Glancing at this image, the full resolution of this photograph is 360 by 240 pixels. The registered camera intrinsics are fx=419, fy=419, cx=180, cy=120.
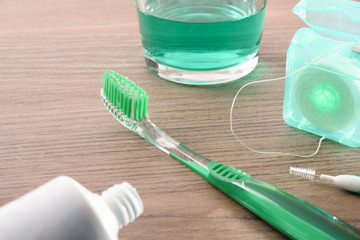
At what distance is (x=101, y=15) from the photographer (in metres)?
0.73

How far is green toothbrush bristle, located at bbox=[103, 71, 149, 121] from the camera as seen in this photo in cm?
45

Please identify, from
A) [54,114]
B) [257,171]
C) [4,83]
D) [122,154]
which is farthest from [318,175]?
[4,83]

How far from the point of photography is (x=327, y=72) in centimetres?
40

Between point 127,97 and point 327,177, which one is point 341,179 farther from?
point 127,97

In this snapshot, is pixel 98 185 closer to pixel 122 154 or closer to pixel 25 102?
pixel 122 154

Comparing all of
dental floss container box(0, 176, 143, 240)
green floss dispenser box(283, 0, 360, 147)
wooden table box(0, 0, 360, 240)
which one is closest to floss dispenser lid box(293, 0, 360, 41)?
green floss dispenser box(283, 0, 360, 147)

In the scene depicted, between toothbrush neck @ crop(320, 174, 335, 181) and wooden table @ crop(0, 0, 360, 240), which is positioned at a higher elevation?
wooden table @ crop(0, 0, 360, 240)

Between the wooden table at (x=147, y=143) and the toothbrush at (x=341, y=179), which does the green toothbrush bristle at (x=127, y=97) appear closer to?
the wooden table at (x=147, y=143)

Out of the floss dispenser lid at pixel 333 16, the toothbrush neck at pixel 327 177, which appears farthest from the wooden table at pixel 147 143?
the floss dispenser lid at pixel 333 16

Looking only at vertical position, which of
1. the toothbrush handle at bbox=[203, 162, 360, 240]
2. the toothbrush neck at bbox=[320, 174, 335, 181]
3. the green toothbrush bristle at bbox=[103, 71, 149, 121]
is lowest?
the toothbrush neck at bbox=[320, 174, 335, 181]

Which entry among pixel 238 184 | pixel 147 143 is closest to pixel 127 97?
pixel 147 143

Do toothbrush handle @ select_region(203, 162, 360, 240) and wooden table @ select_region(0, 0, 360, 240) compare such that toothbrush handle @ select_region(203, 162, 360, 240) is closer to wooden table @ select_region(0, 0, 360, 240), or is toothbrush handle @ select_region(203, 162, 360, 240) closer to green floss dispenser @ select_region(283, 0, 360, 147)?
wooden table @ select_region(0, 0, 360, 240)

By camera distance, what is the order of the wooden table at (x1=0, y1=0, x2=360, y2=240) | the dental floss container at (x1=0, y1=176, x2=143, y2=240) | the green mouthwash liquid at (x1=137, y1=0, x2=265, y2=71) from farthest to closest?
the green mouthwash liquid at (x1=137, y1=0, x2=265, y2=71), the wooden table at (x1=0, y1=0, x2=360, y2=240), the dental floss container at (x1=0, y1=176, x2=143, y2=240)

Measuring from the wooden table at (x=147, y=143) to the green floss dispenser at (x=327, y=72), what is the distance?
0.08 ft
